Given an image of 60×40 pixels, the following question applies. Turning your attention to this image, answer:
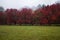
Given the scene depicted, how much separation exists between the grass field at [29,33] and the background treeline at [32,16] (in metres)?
0.09

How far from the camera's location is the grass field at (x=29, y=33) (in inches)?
110

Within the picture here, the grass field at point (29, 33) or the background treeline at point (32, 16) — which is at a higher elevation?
the background treeline at point (32, 16)

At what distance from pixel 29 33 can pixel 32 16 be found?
0.33 meters

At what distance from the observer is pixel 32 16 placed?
294 cm

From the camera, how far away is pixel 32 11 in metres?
2.96

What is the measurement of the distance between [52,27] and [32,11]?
0.48 meters

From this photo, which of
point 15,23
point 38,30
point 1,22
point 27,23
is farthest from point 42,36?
point 1,22

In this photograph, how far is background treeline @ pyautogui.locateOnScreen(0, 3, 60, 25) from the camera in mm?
2887

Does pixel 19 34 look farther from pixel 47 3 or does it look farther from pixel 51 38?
pixel 47 3

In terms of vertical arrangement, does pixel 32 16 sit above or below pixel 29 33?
above

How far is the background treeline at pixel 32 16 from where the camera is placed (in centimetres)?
289

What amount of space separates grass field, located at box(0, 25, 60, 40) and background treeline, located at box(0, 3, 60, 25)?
3.7 inches

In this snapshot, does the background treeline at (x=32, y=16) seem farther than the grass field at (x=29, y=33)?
Yes

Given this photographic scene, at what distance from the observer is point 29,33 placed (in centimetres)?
284
